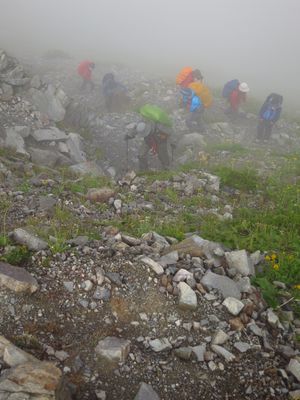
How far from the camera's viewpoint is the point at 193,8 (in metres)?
76.9

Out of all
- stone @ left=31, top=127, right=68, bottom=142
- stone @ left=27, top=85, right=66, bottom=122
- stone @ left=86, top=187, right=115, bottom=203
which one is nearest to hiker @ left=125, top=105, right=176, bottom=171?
stone @ left=31, top=127, right=68, bottom=142

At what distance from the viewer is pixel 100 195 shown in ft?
29.0

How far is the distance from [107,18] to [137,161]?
56600mm

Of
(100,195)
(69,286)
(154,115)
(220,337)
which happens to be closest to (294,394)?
(220,337)

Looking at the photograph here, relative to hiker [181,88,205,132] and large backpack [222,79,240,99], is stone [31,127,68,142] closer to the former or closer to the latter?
hiker [181,88,205,132]

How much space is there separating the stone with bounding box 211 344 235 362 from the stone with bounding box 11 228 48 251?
278 cm

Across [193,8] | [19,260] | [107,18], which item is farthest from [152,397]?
[193,8]

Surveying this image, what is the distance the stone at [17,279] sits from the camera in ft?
15.7

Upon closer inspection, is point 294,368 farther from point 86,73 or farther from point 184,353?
point 86,73

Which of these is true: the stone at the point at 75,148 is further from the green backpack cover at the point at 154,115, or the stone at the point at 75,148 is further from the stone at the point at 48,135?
the green backpack cover at the point at 154,115

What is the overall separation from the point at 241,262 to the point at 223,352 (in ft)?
5.55

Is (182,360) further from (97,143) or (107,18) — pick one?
(107,18)

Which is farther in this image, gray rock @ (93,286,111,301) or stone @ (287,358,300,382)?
gray rock @ (93,286,111,301)

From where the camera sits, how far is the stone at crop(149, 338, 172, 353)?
456 cm
